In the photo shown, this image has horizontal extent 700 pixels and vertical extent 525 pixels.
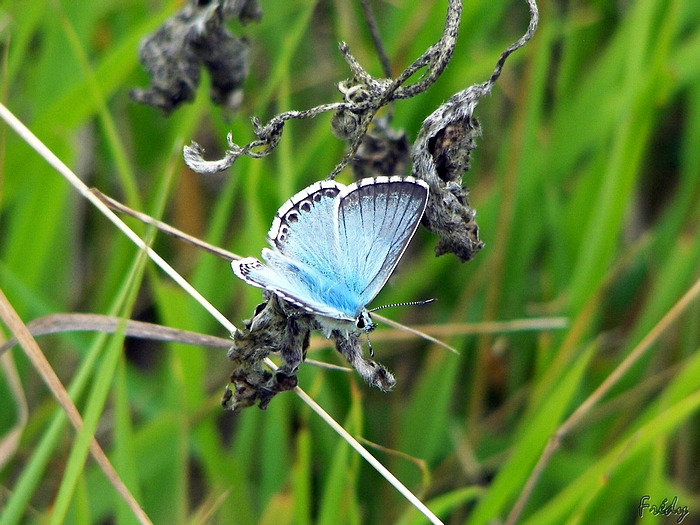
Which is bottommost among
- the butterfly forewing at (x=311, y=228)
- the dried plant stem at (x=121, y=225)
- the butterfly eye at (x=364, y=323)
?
the butterfly eye at (x=364, y=323)

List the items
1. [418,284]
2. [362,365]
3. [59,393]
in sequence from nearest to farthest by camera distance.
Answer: [362,365]
[59,393]
[418,284]

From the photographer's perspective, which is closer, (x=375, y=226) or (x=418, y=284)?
(x=375, y=226)

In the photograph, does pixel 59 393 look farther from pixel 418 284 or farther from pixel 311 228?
pixel 418 284

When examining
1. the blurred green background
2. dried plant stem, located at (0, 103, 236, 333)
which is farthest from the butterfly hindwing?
the blurred green background

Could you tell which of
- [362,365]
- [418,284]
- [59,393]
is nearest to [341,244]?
[362,365]

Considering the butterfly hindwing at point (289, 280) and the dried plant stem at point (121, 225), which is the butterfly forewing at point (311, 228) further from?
the dried plant stem at point (121, 225)

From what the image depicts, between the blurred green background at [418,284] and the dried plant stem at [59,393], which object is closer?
the dried plant stem at [59,393]

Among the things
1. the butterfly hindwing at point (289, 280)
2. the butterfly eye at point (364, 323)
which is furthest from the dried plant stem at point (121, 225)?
the butterfly eye at point (364, 323)
